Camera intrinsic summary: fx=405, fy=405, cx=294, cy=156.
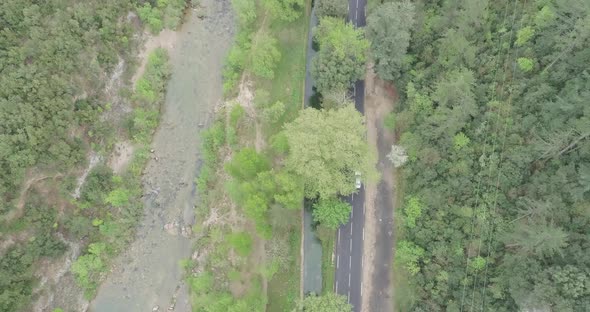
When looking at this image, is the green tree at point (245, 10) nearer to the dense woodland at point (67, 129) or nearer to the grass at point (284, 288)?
the dense woodland at point (67, 129)

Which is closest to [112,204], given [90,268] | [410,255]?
[90,268]

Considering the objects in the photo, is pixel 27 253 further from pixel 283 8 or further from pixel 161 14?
pixel 283 8

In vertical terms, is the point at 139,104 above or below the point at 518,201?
above

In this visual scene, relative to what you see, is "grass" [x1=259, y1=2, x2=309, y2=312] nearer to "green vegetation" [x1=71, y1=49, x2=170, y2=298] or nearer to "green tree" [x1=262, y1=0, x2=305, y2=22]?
"green tree" [x1=262, y1=0, x2=305, y2=22]

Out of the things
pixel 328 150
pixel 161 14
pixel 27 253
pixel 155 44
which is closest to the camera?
pixel 328 150

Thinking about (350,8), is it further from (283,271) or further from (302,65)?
(283,271)

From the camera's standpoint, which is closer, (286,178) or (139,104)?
(286,178)

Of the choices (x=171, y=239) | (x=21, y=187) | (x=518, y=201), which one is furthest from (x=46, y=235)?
(x=518, y=201)
